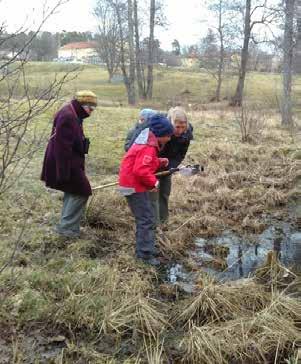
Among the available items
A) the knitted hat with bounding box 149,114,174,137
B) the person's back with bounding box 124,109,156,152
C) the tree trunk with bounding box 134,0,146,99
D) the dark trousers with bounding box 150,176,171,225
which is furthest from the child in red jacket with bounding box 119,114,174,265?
the tree trunk with bounding box 134,0,146,99

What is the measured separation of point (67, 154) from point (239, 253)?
248 cm

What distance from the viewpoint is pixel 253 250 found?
6.21 meters

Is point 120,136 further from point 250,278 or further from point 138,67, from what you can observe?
point 138,67

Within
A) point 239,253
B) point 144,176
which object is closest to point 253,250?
point 239,253

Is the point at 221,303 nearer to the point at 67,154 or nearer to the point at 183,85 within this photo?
the point at 67,154

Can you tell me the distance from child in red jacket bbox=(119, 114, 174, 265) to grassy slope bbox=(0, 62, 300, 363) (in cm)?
27

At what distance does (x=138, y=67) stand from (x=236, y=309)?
27.8m

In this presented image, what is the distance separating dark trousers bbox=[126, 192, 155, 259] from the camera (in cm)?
522

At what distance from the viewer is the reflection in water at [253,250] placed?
18.2ft

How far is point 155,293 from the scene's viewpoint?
Result: 15.8 ft

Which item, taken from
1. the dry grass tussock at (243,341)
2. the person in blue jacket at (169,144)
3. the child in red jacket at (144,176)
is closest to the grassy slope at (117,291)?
the dry grass tussock at (243,341)

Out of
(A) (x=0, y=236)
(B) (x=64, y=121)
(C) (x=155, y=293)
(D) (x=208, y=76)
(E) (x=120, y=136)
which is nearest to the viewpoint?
(C) (x=155, y=293)

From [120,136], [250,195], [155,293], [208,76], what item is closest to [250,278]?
[155,293]

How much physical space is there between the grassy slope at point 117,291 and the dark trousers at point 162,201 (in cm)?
22
